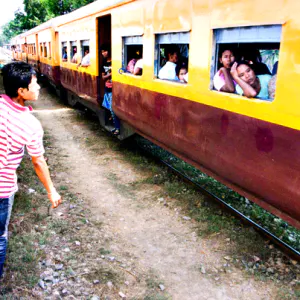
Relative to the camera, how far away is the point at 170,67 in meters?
5.03

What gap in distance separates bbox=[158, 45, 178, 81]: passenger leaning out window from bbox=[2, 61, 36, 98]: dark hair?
2678 millimetres

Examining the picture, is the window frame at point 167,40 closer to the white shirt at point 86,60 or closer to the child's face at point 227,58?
the child's face at point 227,58

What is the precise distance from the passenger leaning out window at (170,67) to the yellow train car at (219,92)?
18 millimetres

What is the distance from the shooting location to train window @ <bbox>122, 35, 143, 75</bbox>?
5.91 m

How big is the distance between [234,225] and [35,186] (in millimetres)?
2987

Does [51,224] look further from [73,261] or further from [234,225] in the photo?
[234,225]

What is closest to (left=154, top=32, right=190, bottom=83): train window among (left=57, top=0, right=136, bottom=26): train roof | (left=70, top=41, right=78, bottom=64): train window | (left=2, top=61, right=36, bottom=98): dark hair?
(left=57, top=0, right=136, bottom=26): train roof

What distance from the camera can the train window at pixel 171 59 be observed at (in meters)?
4.78

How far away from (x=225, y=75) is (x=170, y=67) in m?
1.46

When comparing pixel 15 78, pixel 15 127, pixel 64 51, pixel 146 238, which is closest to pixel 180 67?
pixel 146 238

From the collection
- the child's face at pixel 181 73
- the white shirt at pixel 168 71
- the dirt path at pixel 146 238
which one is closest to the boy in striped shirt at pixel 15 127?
the dirt path at pixel 146 238

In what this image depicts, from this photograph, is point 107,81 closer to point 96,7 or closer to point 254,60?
point 96,7

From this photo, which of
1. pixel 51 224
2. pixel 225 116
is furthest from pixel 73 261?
pixel 225 116

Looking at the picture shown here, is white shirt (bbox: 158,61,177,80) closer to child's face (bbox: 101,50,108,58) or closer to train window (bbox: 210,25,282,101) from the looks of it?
train window (bbox: 210,25,282,101)
